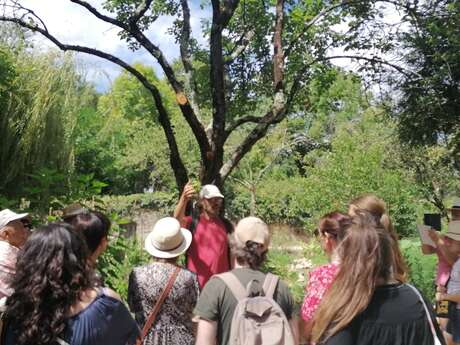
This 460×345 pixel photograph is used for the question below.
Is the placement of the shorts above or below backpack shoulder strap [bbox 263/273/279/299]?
below

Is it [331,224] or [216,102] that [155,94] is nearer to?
[216,102]

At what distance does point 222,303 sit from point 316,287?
0.50 meters

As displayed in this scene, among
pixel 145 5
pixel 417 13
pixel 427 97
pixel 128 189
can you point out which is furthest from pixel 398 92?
pixel 128 189

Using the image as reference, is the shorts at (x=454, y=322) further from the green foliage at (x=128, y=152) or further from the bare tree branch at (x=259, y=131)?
the green foliage at (x=128, y=152)

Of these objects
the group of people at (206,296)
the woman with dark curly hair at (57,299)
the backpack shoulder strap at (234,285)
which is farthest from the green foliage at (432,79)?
the woman with dark curly hair at (57,299)

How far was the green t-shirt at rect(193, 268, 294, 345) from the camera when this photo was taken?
2.62 metres

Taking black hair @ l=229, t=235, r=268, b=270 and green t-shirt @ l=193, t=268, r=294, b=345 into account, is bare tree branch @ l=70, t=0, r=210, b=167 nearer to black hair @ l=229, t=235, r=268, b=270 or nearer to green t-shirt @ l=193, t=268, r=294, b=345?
black hair @ l=229, t=235, r=268, b=270

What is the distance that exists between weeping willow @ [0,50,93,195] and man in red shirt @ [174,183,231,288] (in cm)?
462

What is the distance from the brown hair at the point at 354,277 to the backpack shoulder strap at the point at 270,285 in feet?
1.62

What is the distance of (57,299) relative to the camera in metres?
2.01

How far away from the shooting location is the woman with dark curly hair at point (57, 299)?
6.50 ft

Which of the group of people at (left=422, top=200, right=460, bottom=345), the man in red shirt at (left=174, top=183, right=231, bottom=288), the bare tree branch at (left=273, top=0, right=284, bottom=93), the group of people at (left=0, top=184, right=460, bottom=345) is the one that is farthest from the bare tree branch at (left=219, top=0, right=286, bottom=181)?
the group of people at (left=0, top=184, right=460, bottom=345)

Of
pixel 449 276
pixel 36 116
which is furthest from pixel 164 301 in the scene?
pixel 36 116

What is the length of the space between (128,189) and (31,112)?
2201 cm
